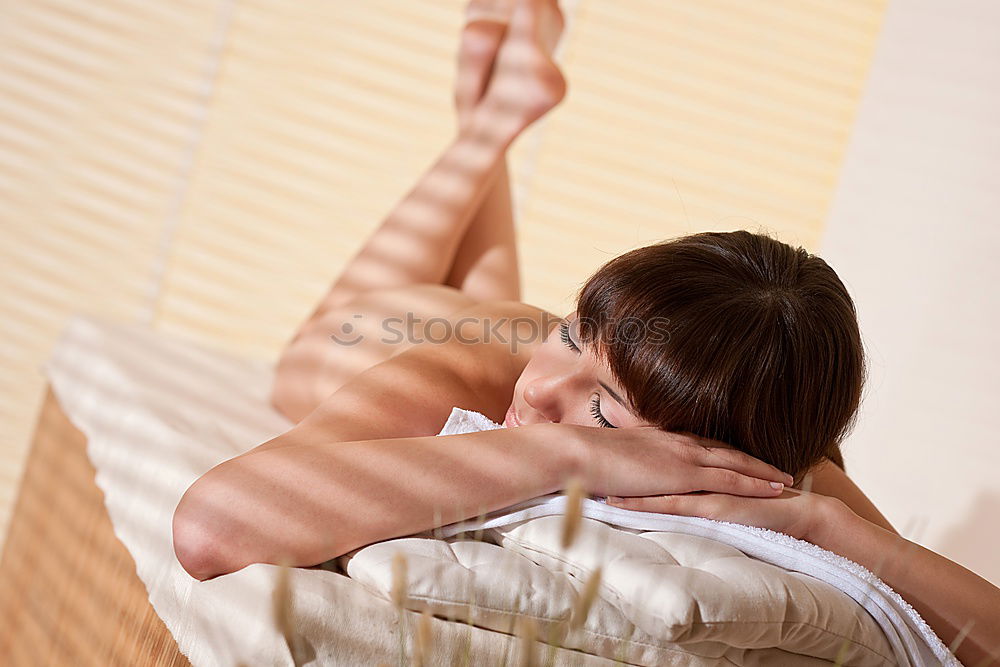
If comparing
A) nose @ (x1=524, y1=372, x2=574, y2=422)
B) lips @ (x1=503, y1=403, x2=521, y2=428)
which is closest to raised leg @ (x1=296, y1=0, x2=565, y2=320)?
lips @ (x1=503, y1=403, x2=521, y2=428)

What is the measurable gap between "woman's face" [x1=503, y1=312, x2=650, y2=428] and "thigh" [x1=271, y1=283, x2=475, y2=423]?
0.58 metres

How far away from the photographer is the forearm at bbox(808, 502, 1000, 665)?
110 centimetres

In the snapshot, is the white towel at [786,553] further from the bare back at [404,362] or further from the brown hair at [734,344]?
the bare back at [404,362]

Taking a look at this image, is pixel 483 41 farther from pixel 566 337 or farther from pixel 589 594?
pixel 589 594

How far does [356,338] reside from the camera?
6.22ft

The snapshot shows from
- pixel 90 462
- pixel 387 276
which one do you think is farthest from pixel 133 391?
pixel 387 276

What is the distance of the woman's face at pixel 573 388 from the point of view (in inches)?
45.6

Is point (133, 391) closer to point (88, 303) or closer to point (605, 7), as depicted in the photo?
point (88, 303)

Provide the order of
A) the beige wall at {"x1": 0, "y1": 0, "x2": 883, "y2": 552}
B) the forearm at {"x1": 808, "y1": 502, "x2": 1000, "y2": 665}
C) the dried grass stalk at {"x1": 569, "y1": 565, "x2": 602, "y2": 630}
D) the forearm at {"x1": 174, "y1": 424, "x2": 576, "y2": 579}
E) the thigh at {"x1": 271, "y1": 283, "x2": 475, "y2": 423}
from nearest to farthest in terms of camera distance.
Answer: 1. the dried grass stalk at {"x1": 569, "y1": 565, "x2": 602, "y2": 630}
2. the forearm at {"x1": 174, "y1": 424, "x2": 576, "y2": 579}
3. the forearm at {"x1": 808, "y1": 502, "x2": 1000, "y2": 665}
4. the thigh at {"x1": 271, "y1": 283, "x2": 475, "y2": 423}
5. the beige wall at {"x1": 0, "y1": 0, "x2": 883, "y2": 552}

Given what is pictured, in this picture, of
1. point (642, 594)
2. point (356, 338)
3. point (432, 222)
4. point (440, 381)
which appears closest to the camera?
point (642, 594)

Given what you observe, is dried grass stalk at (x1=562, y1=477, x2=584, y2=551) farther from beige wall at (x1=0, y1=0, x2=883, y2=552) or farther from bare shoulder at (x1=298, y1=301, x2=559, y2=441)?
beige wall at (x1=0, y1=0, x2=883, y2=552)

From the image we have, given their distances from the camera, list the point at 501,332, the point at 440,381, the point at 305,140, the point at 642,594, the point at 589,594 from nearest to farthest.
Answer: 1. the point at 589,594
2. the point at 642,594
3. the point at 440,381
4. the point at 501,332
5. the point at 305,140

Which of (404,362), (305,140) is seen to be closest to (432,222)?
(404,362)

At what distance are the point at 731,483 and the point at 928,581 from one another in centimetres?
25
